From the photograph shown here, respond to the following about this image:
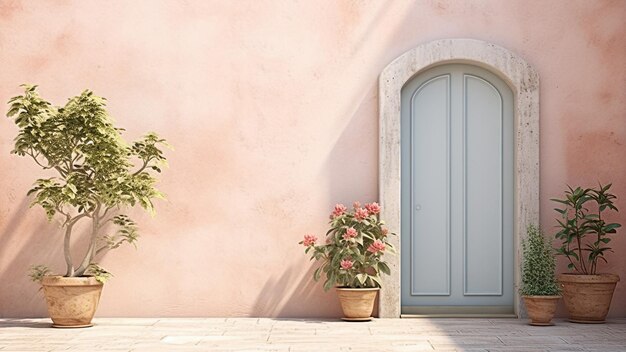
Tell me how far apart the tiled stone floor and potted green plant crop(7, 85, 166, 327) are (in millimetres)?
276

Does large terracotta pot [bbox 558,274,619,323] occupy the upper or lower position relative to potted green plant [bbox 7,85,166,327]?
lower

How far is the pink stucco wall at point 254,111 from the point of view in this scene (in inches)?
307

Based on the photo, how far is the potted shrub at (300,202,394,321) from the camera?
24.3 feet

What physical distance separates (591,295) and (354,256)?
191 cm

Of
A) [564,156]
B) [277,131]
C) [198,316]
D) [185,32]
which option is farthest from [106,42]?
[564,156]

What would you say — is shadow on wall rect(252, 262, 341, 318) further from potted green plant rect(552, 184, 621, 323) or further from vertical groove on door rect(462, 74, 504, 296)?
potted green plant rect(552, 184, 621, 323)

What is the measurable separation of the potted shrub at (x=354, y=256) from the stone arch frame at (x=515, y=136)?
0.23m

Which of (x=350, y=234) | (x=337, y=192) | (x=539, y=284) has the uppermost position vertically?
(x=337, y=192)

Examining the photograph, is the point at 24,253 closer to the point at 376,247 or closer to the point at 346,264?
the point at 346,264

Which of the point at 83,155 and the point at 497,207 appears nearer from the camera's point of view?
the point at 83,155

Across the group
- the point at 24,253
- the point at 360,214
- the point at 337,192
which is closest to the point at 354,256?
the point at 360,214

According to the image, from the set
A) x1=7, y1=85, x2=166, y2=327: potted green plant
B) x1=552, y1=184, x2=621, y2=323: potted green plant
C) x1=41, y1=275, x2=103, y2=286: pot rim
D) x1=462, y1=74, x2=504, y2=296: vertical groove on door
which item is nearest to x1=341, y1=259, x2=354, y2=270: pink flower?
x1=462, y1=74, x2=504, y2=296: vertical groove on door

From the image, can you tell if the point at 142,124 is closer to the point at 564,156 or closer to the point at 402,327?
the point at 402,327

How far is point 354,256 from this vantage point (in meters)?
7.41
